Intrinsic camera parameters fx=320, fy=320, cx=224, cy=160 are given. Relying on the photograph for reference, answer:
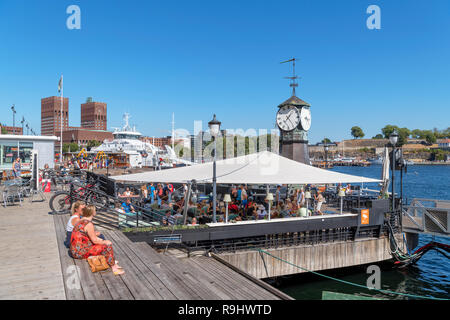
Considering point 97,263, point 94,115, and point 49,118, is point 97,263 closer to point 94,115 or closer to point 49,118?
point 49,118

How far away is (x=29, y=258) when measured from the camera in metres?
6.80

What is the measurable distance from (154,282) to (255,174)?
612 centimetres

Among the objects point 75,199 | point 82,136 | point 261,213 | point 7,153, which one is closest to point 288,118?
point 261,213

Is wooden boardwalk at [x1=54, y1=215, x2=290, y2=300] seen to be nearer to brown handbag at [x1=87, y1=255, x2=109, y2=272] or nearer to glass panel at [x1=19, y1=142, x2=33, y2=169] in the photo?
brown handbag at [x1=87, y1=255, x2=109, y2=272]

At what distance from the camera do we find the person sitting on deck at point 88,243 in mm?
6188

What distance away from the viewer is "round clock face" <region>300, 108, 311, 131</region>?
20703 mm

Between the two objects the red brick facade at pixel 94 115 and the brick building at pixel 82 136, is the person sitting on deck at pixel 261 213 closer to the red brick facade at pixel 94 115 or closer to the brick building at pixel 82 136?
the brick building at pixel 82 136

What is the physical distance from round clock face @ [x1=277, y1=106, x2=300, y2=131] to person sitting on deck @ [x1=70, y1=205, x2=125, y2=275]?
1625 centimetres

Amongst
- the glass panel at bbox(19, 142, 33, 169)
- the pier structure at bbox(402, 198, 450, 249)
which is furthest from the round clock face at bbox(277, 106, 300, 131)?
the glass panel at bbox(19, 142, 33, 169)

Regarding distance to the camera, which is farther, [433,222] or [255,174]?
[433,222]

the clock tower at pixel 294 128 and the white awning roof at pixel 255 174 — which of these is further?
the clock tower at pixel 294 128

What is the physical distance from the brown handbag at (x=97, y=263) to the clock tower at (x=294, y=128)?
1601 cm

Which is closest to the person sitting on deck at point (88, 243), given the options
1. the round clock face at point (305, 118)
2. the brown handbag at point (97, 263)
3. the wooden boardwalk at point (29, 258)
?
the brown handbag at point (97, 263)
